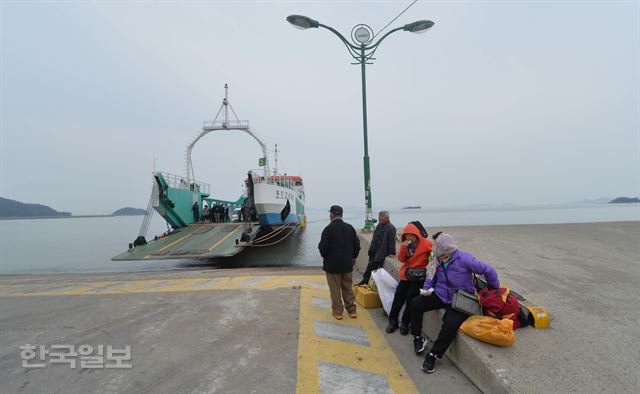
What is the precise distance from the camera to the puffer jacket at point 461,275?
2949 mm

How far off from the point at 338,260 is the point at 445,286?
1493 mm

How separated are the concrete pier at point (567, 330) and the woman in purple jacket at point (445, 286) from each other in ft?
0.59

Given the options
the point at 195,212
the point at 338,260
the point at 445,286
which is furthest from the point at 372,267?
the point at 195,212

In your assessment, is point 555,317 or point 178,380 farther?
point 555,317

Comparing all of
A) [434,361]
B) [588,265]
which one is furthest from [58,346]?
[588,265]

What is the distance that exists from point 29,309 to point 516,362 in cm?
709

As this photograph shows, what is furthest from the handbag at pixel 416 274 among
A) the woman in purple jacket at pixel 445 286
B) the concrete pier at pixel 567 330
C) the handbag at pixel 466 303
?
the handbag at pixel 466 303

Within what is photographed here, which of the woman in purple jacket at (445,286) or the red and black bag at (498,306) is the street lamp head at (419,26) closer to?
the woman in purple jacket at (445,286)

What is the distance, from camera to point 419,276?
352 centimetres

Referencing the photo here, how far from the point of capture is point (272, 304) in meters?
4.66

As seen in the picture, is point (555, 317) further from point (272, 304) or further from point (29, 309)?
point (29, 309)

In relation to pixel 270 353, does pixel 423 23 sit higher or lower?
higher
